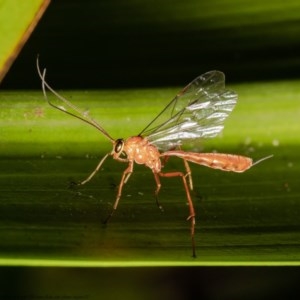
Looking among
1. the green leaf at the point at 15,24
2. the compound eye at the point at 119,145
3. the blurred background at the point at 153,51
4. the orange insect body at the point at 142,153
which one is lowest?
the orange insect body at the point at 142,153

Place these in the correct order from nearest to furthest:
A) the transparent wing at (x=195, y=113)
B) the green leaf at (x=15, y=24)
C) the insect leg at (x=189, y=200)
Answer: the green leaf at (x=15, y=24) → the insect leg at (x=189, y=200) → the transparent wing at (x=195, y=113)

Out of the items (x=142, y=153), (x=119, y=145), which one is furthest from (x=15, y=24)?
(x=142, y=153)

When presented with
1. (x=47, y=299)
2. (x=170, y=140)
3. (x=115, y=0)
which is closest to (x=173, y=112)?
(x=170, y=140)

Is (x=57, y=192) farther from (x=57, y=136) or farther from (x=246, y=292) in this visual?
(x=246, y=292)

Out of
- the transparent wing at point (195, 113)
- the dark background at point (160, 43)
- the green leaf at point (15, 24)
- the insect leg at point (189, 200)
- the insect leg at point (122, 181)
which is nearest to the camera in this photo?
the green leaf at point (15, 24)

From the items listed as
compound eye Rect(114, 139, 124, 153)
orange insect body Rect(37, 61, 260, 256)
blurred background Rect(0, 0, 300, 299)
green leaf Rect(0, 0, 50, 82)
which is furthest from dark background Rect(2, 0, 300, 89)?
green leaf Rect(0, 0, 50, 82)

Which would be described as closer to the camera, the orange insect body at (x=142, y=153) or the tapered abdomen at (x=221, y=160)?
the tapered abdomen at (x=221, y=160)

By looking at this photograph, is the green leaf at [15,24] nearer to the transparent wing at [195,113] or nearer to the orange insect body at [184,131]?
the orange insect body at [184,131]

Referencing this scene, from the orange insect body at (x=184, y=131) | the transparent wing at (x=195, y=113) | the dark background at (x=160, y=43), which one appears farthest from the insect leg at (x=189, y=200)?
the dark background at (x=160, y=43)

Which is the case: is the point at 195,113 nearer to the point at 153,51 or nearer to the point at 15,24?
the point at 153,51
